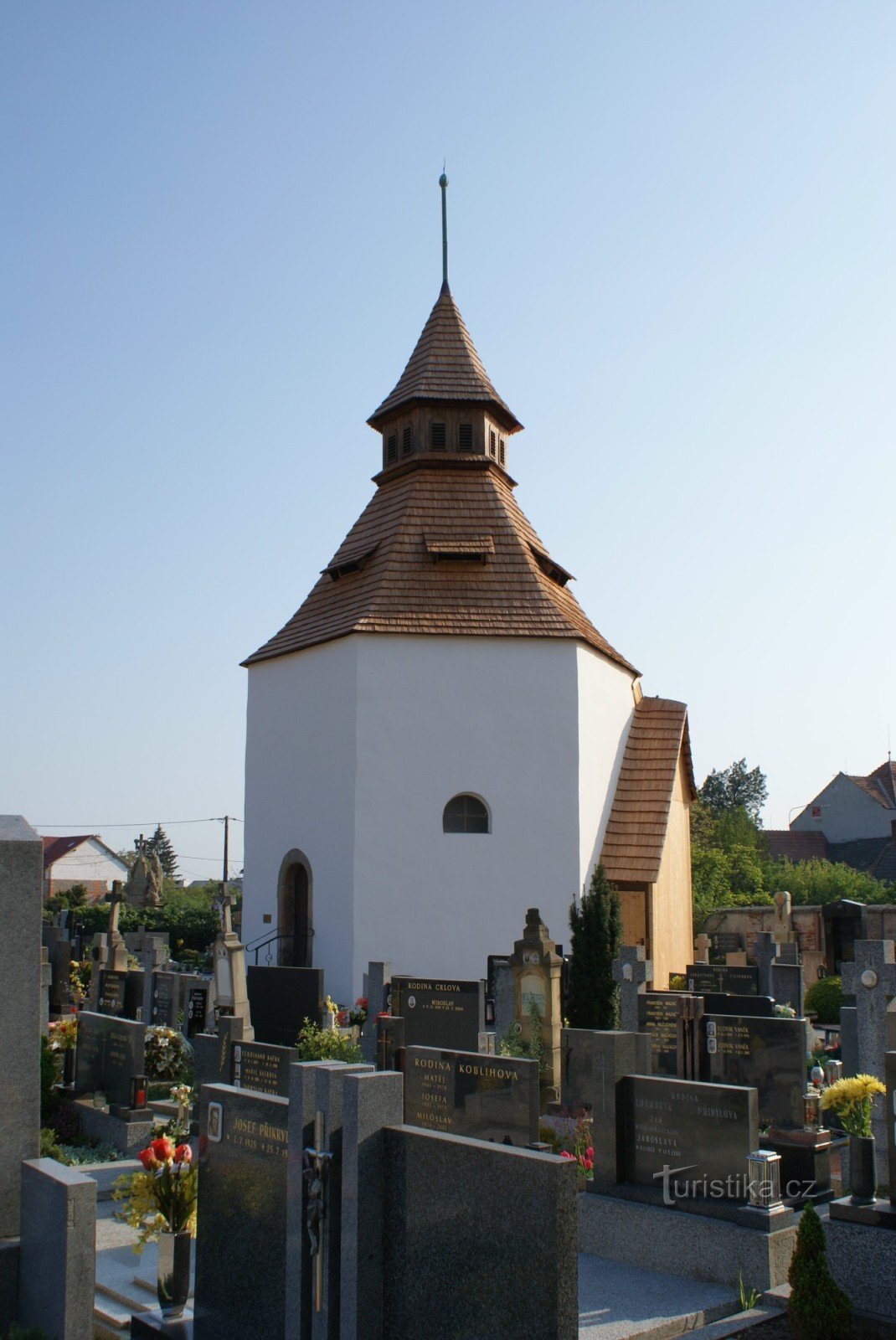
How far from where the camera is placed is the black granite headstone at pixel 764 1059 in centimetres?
1002

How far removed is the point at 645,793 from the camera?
862 inches

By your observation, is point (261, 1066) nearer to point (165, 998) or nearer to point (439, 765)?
point (165, 998)

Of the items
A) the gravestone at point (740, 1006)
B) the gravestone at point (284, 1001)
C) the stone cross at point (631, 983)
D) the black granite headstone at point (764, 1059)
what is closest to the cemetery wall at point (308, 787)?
the gravestone at point (284, 1001)

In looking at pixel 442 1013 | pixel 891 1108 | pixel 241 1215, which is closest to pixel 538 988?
pixel 442 1013

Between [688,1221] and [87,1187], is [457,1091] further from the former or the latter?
[87,1187]

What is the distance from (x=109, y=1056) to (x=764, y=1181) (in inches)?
271

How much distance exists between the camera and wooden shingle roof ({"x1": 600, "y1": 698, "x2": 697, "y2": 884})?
812 inches

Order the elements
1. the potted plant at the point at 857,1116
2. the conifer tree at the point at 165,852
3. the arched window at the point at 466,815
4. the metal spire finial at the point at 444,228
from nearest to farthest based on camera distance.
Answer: the potted plant at the point at 857,1116 < the arched window at the point at 466,815 < the metal spire finial at the point at 444,228 < the conifer tree at the point at 165,852

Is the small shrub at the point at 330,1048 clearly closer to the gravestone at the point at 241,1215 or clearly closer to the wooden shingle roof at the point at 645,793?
the gravestone at the point at 241,1215

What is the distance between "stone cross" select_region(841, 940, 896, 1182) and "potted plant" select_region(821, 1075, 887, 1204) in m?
3.24

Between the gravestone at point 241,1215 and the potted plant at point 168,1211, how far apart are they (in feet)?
0.58

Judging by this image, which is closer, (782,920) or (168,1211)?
(168,1211)

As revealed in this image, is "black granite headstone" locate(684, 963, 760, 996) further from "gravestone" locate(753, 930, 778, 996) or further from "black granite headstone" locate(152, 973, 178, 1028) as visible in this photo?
"black granite headstone" locate(152, 973, 178, 1028)

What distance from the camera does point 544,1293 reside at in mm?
4496
